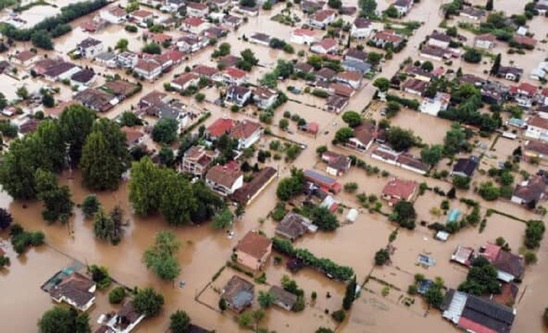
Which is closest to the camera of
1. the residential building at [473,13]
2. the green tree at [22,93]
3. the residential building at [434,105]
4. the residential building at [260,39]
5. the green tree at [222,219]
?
the green tree at [222,219]

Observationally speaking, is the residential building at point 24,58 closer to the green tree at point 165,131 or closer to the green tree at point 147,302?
the green tree at point 165,131

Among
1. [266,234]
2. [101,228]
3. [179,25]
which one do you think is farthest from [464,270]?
[179,25]

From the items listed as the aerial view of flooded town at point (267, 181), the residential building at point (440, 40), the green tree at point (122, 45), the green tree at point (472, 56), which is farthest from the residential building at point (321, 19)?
the green tree at point (122, 45)

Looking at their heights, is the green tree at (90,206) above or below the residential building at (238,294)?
above

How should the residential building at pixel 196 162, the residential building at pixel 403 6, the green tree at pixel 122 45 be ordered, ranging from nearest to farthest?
the residential building at pixel 196 162 → the green tree at pixel 122 45 → the residential building at pixel 403 6

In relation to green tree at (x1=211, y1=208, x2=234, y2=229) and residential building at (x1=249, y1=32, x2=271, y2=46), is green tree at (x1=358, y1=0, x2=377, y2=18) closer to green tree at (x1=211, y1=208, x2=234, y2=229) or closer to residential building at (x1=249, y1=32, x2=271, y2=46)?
residential building at (x1=249, y1=32, x2=271, y2=46)

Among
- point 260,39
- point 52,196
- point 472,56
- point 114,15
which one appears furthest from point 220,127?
point 472,56
